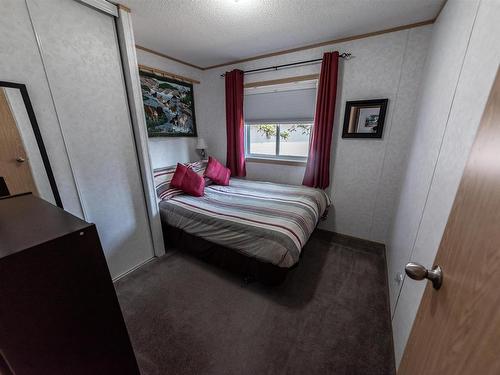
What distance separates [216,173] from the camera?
3104 mm

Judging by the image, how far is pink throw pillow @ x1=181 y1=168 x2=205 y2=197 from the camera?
103 inches

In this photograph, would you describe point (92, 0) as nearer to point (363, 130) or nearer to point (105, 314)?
point (105, 314)

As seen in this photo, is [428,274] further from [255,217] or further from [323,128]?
[323,128]

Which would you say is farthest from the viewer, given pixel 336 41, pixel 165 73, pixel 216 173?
pixel 216 173

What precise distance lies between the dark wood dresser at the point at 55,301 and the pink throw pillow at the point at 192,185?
182cm

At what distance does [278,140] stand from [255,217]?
Result: 1626 mm

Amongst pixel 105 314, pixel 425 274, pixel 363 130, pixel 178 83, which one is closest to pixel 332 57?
pixel 363 130

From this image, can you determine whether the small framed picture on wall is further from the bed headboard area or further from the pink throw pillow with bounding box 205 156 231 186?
the bed headboard area

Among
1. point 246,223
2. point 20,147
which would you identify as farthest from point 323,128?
point 20,147

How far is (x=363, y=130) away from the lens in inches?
95.0

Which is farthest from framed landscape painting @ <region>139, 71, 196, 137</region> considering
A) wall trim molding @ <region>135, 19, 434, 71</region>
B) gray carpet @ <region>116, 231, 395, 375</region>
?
gray carpet @ <region>116, 231, 395, 375</region>

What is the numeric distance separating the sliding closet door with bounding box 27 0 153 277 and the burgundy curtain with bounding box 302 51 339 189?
7.02 ft

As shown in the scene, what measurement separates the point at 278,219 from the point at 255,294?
0.72 m

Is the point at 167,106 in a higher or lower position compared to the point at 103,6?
lower
